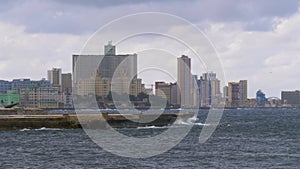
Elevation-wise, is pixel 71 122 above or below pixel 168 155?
above

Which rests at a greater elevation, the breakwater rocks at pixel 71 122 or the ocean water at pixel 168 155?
the breakwater rocks at pixel 71 122

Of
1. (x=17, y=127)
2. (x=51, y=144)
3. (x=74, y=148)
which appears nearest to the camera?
(x=74, y=148)

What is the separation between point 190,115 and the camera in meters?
137

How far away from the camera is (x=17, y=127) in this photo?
10969 cm

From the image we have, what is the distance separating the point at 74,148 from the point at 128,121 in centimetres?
4885

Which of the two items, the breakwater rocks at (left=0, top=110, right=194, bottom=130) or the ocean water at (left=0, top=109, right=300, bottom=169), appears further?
the breakwater rocks at (left=0, top=110, right=194, bottom=130)

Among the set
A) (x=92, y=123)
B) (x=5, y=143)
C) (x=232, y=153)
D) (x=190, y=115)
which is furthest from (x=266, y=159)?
(x=190, y=115)

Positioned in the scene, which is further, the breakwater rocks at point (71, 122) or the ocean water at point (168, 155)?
the breakwater rocks at point (71, 122)

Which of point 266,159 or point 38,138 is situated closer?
point 266,159

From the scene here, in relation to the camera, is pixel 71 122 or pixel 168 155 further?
pixel 71 122

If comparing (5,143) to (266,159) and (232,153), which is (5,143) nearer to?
(232,153)

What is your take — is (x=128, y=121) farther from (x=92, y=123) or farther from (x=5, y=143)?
(x=5, y=143)

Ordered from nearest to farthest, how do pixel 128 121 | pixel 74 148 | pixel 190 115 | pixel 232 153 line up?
1. pixel 232 153
2. pixel 74 148
3. pixel 128 121
4. pixel 190 115

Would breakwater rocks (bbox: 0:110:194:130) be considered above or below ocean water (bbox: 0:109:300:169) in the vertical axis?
above
